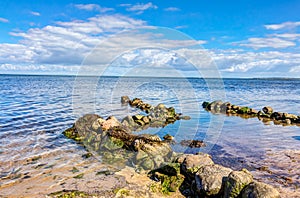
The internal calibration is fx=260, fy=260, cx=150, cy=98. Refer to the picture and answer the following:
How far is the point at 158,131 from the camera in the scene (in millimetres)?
16797

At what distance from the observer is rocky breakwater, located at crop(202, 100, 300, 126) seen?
20500 mm

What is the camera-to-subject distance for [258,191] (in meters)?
6.25

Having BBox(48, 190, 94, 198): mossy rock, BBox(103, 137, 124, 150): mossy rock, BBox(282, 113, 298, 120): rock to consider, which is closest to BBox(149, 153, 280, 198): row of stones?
BBox(48, 190, 94, 198): mossy rock

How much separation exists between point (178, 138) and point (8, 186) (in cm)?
886

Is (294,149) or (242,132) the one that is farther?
(242,132)

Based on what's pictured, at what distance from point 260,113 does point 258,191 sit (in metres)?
19.3

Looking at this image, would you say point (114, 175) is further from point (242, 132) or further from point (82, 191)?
point (242, 132)

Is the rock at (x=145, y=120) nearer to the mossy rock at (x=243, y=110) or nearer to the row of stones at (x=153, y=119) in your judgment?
the row of stones at (x=153, y=119)

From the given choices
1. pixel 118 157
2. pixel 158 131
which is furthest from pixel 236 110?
pixel 118 157

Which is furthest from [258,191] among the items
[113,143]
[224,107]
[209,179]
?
[224,107]

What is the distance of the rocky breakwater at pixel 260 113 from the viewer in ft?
67.3

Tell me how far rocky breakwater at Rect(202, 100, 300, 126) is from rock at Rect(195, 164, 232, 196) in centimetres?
1438

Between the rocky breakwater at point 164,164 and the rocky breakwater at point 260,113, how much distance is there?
37.0 feet

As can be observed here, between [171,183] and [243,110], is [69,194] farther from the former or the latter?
[243,110]
